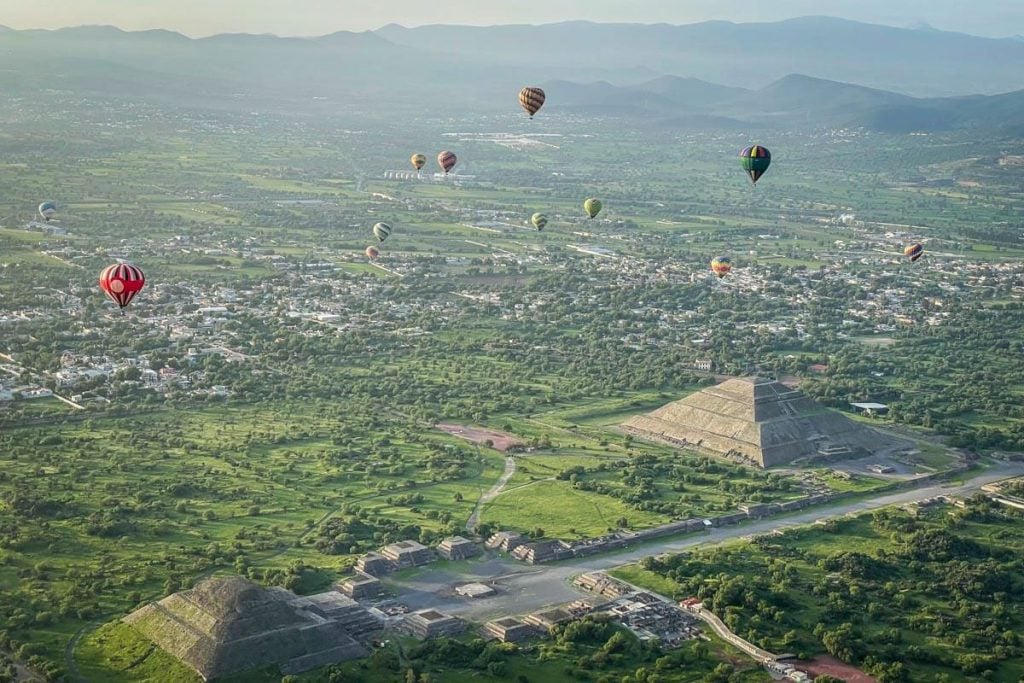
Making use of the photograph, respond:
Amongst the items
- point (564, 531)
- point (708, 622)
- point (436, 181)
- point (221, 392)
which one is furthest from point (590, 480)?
point (436, 181)

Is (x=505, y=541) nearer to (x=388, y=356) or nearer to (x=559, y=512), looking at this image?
(x=559, y=512)

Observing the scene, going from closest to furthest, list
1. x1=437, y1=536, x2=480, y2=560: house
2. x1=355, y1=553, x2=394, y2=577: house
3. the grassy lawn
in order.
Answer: x1=355, y1=553, x2=394, y2=577: house
x1=437, y1=536, x2=480, y2=560: house
the grassy lawn

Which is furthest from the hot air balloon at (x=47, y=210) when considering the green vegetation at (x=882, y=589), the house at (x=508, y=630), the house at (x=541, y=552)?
the house at (x=508, y=630)

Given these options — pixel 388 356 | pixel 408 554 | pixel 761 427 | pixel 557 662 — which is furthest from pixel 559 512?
pixel 388 356

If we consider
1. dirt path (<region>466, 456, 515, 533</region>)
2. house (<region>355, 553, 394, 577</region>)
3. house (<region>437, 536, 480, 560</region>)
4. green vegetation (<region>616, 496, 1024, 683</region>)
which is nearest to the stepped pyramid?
green vegetation (<region>616, 496, 1024, 683</region>)

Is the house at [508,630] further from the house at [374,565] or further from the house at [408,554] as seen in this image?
the house at [408,554]

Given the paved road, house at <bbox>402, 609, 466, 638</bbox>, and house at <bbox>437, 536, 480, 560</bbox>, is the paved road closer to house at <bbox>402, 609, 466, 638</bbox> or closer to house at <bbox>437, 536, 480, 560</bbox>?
house at <bbox>437, 536, 480, 560</bbox>
